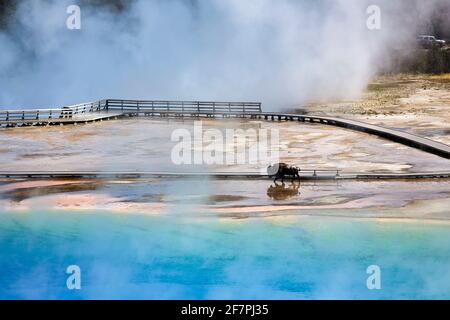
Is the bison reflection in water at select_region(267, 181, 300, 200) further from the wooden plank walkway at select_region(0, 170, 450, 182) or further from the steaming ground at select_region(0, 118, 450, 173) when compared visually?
the steaming ground at select_region(0, 118, 450, 173)

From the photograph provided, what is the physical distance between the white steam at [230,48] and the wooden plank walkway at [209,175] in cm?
1854

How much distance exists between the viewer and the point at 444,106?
39250mm

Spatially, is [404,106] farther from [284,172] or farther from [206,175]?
[284,172]

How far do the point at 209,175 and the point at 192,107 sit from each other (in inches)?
640

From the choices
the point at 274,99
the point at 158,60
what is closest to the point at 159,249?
the point at 274,99

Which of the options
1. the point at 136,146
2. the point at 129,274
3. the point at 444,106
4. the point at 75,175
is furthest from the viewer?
the point at 444,106

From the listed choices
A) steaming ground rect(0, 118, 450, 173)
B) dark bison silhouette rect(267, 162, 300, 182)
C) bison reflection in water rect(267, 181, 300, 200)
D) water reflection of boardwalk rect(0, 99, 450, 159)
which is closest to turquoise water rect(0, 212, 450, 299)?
bison reflection in water rect(267, 181, 300, 200)

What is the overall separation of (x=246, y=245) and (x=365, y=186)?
20.6 feet

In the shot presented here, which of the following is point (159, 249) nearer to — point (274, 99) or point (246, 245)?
point (246, 245)

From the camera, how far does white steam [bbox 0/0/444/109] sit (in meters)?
48.1

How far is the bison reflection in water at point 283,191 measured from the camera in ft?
68.2

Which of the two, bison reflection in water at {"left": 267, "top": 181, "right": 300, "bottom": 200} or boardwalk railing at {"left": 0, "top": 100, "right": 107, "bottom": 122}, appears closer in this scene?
bison reflection in water at {"left": 267, "top": 181, "right": 300, "bottom": 200}

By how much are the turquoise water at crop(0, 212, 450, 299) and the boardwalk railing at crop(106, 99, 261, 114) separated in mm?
19674

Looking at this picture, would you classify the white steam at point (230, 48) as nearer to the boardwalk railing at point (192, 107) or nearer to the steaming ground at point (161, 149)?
the boardwalk railing at point (192, 107)
